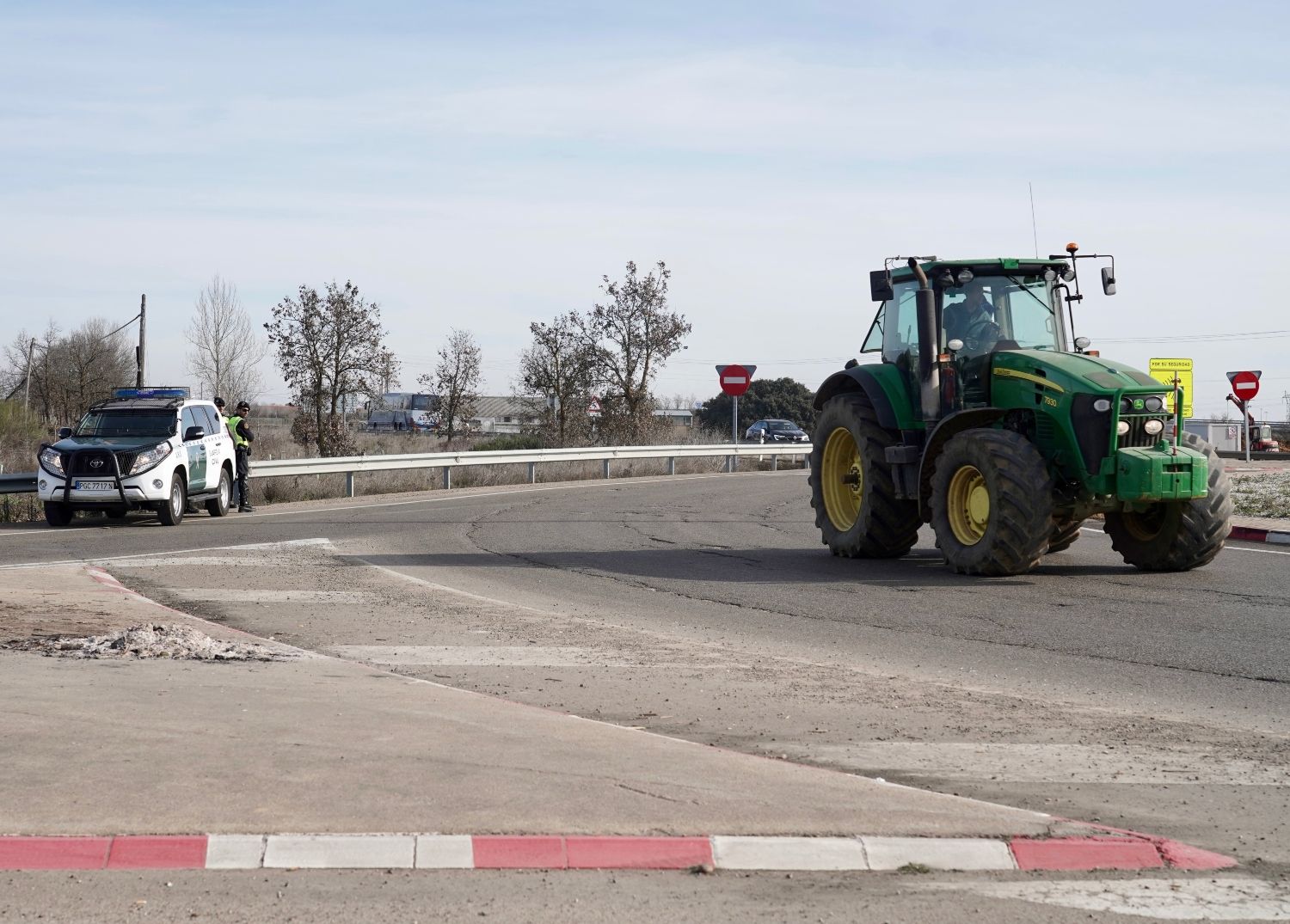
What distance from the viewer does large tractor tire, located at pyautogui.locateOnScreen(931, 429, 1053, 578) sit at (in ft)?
42.5

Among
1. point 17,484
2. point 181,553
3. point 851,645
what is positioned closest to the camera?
point 851,645

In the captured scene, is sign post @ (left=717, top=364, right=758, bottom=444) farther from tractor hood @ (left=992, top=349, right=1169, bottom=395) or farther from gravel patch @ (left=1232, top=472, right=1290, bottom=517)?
tractor hood @ (left=992, top=349, right=1169, bottom=395)

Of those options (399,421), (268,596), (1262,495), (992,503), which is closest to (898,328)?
(992,503)

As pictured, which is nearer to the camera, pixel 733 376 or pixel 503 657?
pixel 503 657

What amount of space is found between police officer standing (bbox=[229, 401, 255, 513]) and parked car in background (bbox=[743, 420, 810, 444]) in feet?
134

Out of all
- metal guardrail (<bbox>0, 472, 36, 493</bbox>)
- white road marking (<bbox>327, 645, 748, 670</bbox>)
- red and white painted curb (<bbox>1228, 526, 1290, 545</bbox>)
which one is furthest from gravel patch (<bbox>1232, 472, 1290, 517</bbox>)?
metal guardrail (<bbox>0, 472, 36, 493</bbox>)

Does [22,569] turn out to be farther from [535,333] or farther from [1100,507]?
[535,333]

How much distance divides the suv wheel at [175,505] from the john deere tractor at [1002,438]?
9838 mm

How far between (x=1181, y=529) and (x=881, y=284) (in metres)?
4.00

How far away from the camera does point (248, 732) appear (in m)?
6.57

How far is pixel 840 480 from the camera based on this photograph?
55.7ft

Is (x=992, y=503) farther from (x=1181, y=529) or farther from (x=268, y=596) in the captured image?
(x=268, y=596)

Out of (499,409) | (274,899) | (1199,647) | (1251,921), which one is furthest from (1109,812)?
(499,409)

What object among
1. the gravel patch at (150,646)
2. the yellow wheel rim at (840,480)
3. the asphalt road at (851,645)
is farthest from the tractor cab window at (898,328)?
the gravel patch at (150,646)
